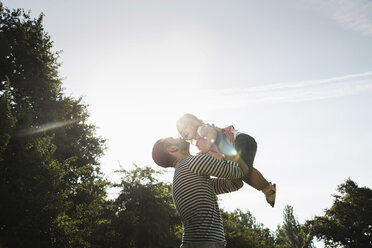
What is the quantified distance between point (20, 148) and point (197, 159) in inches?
197

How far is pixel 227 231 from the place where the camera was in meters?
13.9

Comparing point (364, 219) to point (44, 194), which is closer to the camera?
point (44, 194)

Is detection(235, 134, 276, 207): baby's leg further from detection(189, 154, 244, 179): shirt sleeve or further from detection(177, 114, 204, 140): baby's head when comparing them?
detection(177, 114, 204, 140): baby's head

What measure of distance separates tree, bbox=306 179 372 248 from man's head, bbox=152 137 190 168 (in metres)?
34.6

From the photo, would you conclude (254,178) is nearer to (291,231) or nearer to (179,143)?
(179,143)

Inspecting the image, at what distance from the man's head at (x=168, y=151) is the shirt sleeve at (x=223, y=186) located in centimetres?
45

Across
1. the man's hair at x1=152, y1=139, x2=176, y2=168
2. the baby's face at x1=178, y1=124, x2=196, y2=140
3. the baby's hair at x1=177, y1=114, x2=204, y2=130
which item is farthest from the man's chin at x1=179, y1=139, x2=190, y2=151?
the baby's hair at x1=177, y1=114, x2=204, y2=130

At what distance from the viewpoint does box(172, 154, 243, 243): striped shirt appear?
1904 millimetres

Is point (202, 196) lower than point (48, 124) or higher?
lower

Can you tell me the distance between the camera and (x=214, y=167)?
1.92 m

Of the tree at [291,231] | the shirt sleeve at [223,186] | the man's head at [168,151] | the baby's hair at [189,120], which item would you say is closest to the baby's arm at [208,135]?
the baby's hair at [189,120]

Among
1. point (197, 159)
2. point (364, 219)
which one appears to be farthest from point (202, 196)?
point (364, 219)

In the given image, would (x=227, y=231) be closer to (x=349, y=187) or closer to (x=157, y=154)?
(x=157, y=154)

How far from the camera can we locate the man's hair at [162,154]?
240 cm
